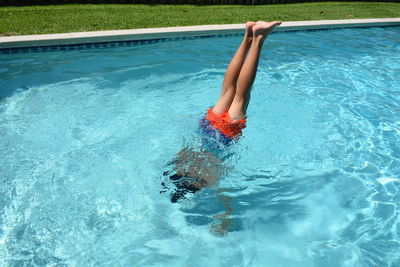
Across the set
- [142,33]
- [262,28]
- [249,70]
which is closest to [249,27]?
[262,28]

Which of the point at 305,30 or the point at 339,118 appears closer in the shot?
the point at 339,118

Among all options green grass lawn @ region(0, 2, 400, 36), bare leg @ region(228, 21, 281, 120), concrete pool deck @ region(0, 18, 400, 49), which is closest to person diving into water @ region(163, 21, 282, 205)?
bare leg @ region(228, 21, 281, 120)

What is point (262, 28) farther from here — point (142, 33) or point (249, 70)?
point (142, 33)

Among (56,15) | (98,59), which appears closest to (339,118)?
(98,59)

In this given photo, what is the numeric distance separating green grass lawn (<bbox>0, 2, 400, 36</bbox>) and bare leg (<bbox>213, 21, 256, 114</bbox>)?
5047 mm

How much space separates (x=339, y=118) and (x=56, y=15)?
738 cm

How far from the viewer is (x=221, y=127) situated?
3797mm

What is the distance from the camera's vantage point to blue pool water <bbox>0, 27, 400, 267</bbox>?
330 centimetres

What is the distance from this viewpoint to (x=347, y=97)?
6.20 m

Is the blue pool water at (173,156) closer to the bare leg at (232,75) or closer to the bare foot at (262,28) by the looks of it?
the bare leg at (232,75)

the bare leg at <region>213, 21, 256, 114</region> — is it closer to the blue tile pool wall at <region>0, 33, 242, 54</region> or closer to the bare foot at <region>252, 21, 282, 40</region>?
the bare foot at <region>252, 21, 282, 40</region>

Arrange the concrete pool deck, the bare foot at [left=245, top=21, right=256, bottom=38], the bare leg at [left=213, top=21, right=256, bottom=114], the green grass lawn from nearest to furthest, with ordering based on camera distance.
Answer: the bare foot at [left=245, top=21, right=256, bottom=38]
the bare leg at [left=213, top=21, right=256, bottom=114]
the concrete pool deck
the green grass lawn

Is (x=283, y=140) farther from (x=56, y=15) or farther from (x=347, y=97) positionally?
(x=56, y=15)

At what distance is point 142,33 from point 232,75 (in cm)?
431
